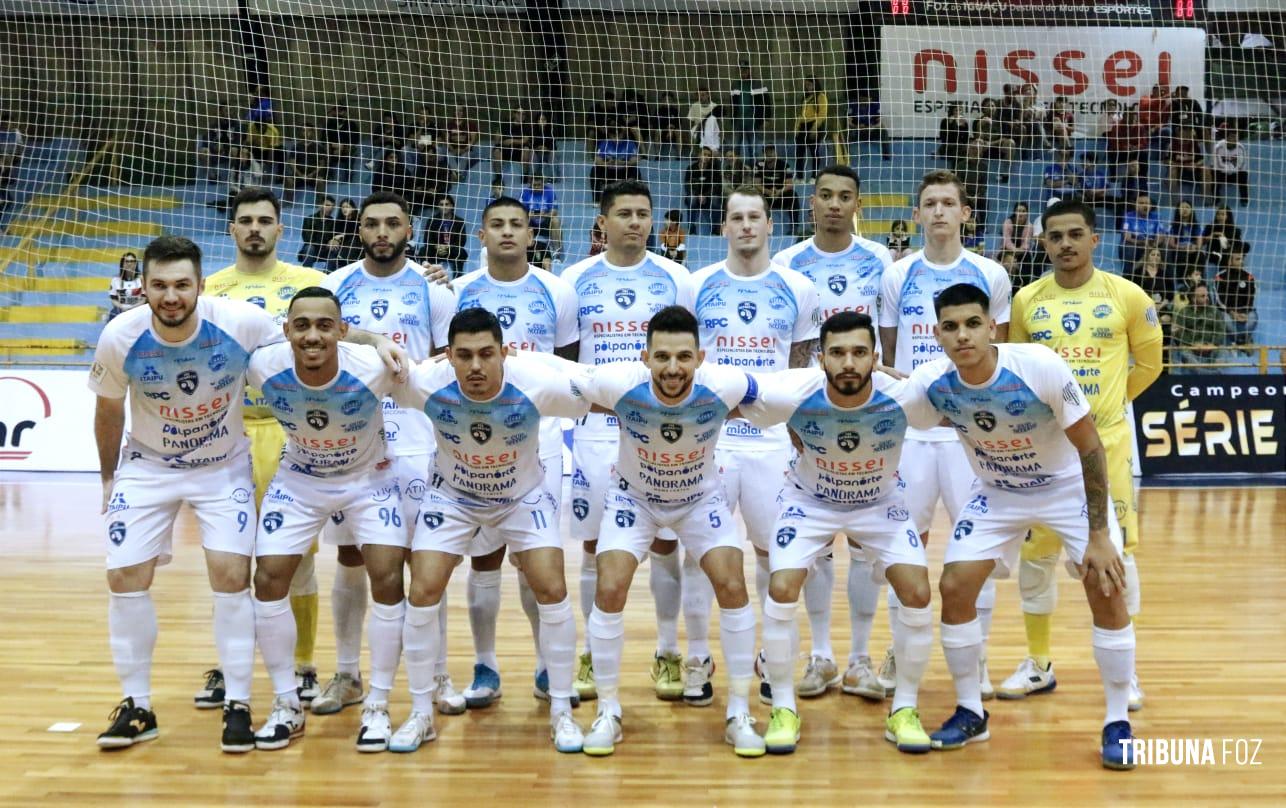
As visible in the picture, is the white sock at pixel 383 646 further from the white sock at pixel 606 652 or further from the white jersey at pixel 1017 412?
the white jersey at pixel 1017 412

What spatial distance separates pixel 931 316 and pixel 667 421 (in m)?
1.57

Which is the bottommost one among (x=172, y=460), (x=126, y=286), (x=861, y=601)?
(x=861, y=601)

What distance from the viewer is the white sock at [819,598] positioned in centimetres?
573

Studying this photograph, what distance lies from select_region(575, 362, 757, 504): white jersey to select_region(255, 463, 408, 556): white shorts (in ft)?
3.18

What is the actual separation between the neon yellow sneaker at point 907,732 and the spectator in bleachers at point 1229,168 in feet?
41.2

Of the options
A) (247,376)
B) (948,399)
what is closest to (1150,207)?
(948,399)

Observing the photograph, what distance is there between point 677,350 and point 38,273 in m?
13.4

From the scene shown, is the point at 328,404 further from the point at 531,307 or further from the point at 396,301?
the point at 531,307

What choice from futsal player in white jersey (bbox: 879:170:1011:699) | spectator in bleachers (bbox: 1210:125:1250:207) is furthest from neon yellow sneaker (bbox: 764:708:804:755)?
spectator in bleachers (bbox: 1210:125:1250:207)

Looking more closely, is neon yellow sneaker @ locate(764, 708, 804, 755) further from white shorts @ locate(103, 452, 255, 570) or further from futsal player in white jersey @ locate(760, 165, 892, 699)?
white shorts @ locate(103, 452, 255, 570)

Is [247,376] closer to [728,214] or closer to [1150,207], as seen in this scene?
[728,214]

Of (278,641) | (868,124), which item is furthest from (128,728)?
(868,124)

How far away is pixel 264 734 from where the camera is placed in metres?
4.92

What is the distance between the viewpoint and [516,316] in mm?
5805
